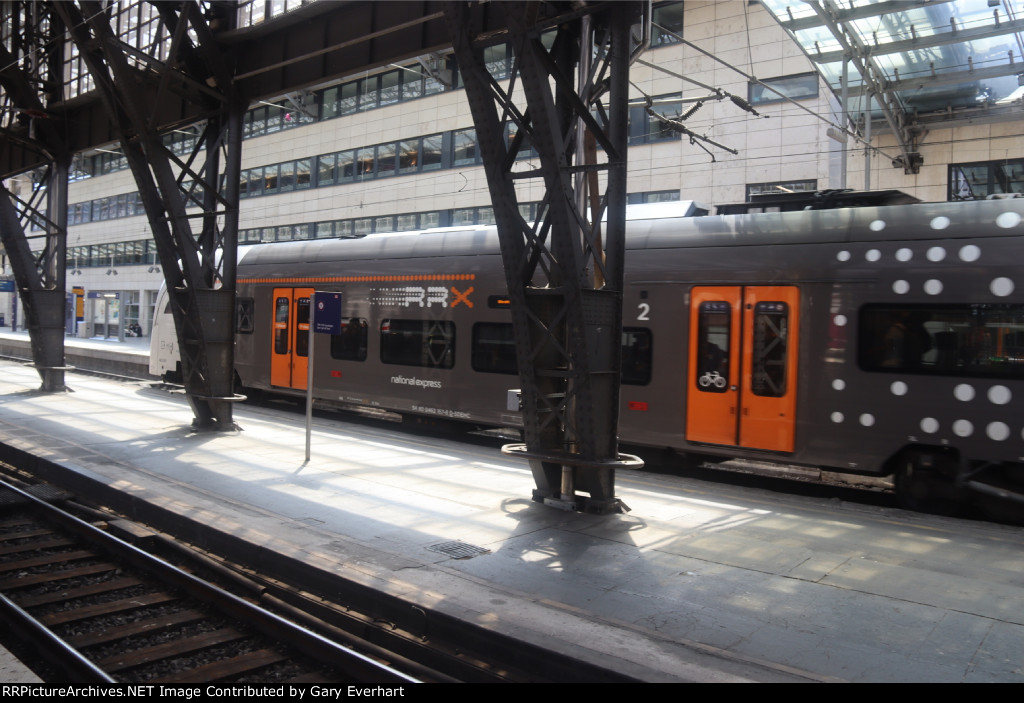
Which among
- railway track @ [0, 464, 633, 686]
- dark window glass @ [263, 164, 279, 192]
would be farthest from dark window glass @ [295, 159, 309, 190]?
railway track @ [0, 464, 633, 686]

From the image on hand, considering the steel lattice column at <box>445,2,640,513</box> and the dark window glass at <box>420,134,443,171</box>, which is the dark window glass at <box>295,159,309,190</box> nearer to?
the dark window glass at <box>420,134,443,171</box>

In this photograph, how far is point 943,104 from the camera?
19109 mm

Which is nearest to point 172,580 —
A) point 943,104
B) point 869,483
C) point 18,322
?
point 869,483

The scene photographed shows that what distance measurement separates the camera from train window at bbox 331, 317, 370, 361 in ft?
48.0

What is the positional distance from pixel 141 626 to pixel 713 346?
23.9ft

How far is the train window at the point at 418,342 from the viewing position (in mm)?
13094

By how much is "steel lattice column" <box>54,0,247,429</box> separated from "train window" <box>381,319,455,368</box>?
272 cm

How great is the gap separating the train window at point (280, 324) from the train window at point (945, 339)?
1123cm

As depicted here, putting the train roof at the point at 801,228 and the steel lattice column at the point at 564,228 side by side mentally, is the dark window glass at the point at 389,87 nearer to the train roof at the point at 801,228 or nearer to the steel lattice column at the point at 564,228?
the train roof at the point at 801,228

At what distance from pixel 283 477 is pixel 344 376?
5717 mm

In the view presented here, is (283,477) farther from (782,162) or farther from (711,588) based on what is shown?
(782,162)

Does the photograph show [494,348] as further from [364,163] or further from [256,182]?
[256,182]

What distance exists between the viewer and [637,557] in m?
6.61

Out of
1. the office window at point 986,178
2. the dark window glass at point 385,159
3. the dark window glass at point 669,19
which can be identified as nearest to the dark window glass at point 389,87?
the dark window glass at point 385,159
